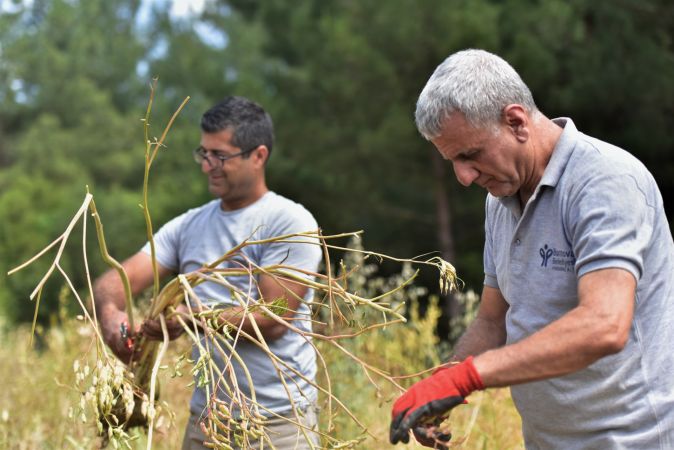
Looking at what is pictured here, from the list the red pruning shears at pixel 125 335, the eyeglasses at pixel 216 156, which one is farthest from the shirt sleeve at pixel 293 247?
the red pruning shears at pixel 125 335

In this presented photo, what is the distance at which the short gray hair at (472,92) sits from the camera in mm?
2293

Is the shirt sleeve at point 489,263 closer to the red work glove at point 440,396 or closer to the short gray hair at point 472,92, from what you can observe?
the short gray hair at point 472,92

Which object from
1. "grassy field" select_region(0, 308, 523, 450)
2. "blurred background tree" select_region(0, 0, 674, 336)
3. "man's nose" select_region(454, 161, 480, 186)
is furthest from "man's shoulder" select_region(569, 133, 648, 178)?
"blurred background tree" select_region(0, 0, 674, 336)

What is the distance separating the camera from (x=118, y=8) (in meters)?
38.0

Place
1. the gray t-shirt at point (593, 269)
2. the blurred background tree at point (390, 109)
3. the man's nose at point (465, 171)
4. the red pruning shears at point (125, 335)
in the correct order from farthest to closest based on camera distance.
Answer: the blurred background tree at point (390, 109) < the red pruning shears at point (125, 335) < the man's nose at point (465, 171) < the gray t-shirt at point (593, 269)

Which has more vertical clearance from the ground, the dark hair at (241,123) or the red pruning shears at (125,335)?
the dark hair at (241,123)

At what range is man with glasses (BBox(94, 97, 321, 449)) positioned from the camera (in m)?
3.35

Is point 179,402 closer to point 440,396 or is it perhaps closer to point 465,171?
point 465,171

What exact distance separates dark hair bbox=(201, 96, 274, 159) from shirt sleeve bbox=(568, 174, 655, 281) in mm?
1740

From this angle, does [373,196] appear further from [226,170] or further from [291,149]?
[226,170]

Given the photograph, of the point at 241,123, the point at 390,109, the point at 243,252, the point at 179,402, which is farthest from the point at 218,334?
the point at 390,109

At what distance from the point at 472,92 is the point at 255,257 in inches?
54.1

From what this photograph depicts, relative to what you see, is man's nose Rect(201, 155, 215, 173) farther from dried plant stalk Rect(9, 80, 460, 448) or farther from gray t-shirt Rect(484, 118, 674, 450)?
gray t-shirt Rect(484, 118, 674, 450)

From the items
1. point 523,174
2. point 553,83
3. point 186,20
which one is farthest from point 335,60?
point 186,20
